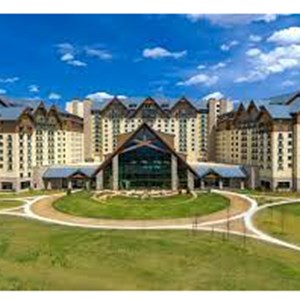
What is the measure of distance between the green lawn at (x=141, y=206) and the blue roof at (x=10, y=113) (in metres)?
Answer: 25.2

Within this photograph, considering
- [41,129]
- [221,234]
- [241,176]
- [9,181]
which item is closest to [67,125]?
[41,129]

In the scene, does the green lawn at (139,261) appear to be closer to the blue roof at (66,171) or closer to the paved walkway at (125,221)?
the paved walkway at (125,221)

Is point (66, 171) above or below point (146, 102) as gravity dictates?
below

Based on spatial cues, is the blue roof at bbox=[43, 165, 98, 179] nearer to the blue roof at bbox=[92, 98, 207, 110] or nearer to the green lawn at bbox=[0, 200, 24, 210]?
the green lawn at bbox=[0, 200, 24, 210]

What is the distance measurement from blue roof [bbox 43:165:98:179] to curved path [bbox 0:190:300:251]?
75.4ft

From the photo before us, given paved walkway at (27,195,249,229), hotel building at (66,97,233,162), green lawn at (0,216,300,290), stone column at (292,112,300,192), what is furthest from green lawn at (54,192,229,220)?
hotel building at (66,97,233,162)

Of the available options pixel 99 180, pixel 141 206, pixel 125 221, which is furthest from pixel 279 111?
pixel 125 221

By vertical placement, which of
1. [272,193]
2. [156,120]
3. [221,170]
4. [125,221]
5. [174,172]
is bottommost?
[125,221]

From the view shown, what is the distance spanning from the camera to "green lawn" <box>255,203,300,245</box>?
182ft

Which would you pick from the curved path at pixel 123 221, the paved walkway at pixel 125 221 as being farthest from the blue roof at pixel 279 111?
the curved path at pixel 123 221

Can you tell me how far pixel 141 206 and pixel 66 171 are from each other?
33.6 meters

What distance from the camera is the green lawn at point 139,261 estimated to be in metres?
37.6

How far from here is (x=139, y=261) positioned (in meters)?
44.2

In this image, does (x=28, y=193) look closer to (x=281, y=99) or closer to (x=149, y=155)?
(x=149, y=155)
